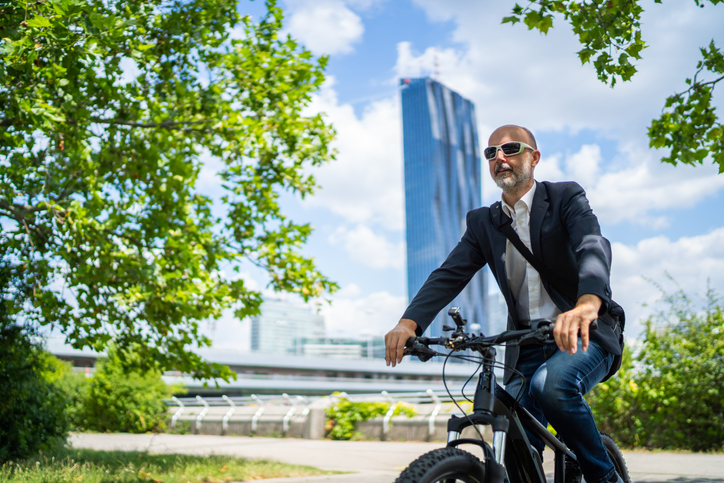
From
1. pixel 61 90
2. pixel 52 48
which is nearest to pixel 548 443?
pixel 52 48

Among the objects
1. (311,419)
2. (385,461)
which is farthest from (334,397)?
(385,461)

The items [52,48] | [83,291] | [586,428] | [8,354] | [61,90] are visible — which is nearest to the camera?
[586,428]

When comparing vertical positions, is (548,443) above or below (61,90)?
below

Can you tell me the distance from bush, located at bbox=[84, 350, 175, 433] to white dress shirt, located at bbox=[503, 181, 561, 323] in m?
16.6

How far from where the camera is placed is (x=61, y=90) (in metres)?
6.32

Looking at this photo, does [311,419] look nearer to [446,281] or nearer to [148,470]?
[148,470]

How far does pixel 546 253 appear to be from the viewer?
2.87m

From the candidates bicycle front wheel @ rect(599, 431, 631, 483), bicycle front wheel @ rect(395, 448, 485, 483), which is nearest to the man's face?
bicycle front wheel @ rect(395, 448, 485, 483)

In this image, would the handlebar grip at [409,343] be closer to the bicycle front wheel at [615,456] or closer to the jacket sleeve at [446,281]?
the jacket sleeve at [446,281]

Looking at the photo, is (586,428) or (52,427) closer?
(586,428)

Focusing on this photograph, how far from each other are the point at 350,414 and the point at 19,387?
694cm

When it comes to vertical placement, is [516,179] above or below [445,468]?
above

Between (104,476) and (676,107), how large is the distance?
769 cm

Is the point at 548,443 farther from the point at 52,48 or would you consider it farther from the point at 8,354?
the point at 8,354
